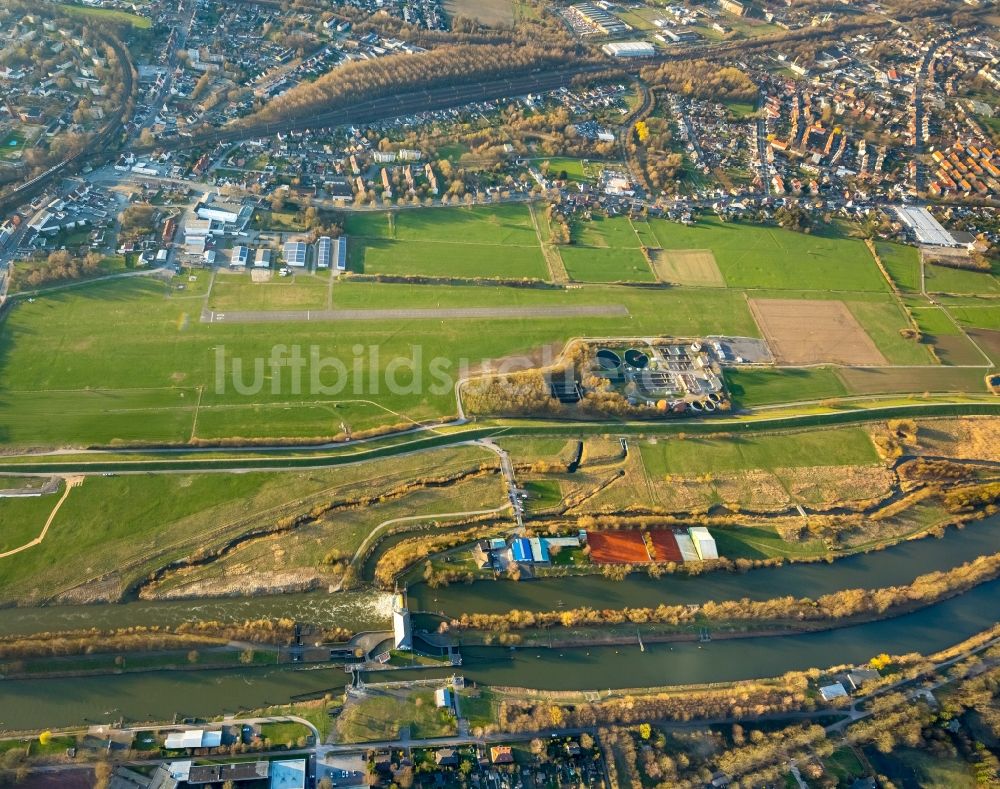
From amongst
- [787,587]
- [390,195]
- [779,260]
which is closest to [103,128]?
[390,195]

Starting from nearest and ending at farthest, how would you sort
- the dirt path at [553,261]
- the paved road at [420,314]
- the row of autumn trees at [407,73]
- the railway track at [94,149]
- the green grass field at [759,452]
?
the green grass field at [759,452], the paved road at [420,314], the railway track at [94,149], the dirt path at [553,261], the row of autumn trees at [407,73]

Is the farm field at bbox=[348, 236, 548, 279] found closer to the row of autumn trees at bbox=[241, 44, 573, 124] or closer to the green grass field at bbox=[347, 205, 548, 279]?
the green grass field at bbox=[347, 205, 548, 279]

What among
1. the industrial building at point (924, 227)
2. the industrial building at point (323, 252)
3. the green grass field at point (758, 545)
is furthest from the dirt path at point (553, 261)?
the industrial building at point (924, 227)

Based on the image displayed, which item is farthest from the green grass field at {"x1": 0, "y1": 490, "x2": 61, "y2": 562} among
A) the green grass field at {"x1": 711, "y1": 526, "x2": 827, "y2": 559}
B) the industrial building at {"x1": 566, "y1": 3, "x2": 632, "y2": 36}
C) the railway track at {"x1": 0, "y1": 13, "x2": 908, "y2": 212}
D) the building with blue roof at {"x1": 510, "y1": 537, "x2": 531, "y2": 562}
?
the industrial building at {"x1": 566, "y1": 3, "x2": 632, "y2": 36}

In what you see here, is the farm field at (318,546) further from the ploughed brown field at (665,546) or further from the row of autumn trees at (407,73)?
the row of autumn trees at (407,73)

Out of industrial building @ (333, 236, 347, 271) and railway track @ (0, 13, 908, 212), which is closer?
industrial building @ (333, 236, 347, 271)

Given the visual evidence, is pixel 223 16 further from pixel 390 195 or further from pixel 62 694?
pixel 62 694
